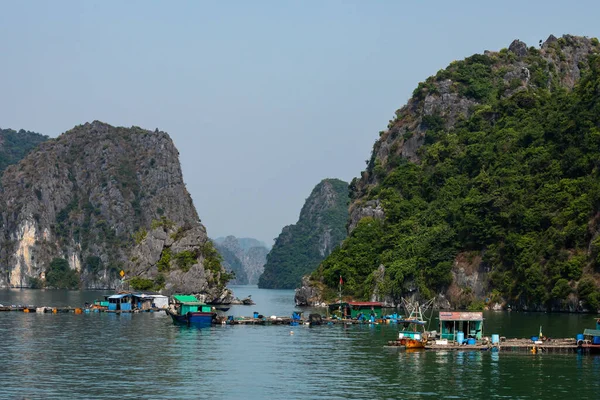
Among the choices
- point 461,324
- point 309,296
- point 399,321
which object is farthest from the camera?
point 309,296

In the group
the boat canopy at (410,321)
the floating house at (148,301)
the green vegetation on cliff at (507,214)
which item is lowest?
the boat canopy at (410,321)

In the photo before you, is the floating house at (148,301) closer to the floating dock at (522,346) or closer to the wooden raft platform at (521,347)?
the floating dock at (522,346)

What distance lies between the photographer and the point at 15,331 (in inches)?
4181

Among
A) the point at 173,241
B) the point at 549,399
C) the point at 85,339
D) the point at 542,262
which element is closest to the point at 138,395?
the point at 549,399

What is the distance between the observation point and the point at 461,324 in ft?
296

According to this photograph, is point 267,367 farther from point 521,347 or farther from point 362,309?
point 362,309

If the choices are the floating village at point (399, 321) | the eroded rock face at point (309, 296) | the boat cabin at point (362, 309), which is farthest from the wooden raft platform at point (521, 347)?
the eroded rock face at point (309, 296)

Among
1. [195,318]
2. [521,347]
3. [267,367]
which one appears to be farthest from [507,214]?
[267,367]

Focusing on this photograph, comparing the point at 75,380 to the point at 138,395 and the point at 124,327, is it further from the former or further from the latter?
the point at 124,327

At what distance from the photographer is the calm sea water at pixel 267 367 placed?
61.0 metres

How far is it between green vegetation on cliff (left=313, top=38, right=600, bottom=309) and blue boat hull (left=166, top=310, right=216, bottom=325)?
51.9 metres

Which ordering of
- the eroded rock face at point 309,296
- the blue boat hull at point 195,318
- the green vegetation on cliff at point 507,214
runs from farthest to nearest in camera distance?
the eroded rock face at point 309,296 → the green vegetation on cliff at point 507,214 → the blue boat hull at point 195,318

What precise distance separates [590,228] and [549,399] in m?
86.9

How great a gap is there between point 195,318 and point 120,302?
43.6m
